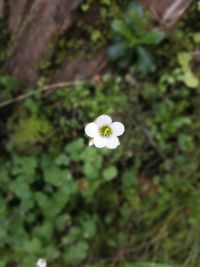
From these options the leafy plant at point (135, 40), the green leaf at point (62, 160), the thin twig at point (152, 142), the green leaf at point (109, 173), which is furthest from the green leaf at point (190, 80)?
the green leaf at point (62, 160)

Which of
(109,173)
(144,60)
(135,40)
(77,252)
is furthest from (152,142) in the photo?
(77,252)

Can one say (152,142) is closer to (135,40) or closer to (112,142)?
(135,40)

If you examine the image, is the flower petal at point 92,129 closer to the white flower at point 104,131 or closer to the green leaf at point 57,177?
the white flower at point 104,131

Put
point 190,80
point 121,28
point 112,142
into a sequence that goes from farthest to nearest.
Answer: point 190,80, point 121,28, point 112,142

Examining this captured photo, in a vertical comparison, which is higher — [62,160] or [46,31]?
[46,31]

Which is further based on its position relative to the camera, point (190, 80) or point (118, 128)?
point (190, 80)

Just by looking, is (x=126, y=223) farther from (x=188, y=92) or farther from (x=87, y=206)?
(x=188, y=92)
